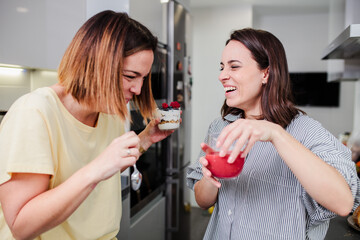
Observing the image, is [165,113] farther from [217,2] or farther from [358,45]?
[217,2]

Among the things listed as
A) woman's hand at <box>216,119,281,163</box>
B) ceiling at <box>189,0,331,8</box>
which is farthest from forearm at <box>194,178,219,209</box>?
ceiling at <box>189,0,331,8</box>

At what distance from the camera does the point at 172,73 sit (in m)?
2.71

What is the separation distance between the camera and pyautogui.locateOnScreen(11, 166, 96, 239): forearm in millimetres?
883

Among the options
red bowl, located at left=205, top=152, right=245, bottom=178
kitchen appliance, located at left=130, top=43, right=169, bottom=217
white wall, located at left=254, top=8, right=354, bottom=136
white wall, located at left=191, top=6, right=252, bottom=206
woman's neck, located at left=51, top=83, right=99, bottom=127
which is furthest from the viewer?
white wall, located at left=254, top=8, right=354, bottom=136

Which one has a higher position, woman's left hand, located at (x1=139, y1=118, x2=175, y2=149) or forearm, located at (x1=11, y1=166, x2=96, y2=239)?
woman's left hand, located at (x1=139, y1=118, x2=175, y2=149)

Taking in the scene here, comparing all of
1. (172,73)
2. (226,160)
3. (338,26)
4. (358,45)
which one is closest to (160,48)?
(172,73)

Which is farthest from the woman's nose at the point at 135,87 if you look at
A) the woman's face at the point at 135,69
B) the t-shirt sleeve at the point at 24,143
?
the t-shirt sleeve at the point at 24,143

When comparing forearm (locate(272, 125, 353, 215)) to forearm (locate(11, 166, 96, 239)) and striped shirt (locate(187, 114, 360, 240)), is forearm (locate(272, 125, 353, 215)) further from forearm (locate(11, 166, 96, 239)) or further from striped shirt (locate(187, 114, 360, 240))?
forearm (locate(11, 166, 96, 239))

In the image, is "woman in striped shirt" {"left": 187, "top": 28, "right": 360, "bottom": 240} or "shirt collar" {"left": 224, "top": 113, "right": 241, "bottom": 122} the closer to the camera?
"woman in striped shirt" {"left": 187, "top": 28, "right": 360, "bottom": 240}

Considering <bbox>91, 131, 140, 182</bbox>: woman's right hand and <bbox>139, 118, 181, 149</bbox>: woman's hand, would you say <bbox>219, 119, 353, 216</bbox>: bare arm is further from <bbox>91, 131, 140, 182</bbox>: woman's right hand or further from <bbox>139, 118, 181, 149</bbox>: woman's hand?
<bbox>139, 118, 181, 149</bbox>: woman's hand

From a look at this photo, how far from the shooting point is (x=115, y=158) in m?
0.91

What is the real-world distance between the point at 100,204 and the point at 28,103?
19.3 inches

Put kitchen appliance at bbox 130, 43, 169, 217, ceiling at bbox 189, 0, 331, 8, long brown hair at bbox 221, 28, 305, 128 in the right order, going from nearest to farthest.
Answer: long brown hair at bbox 221, 28, 305, 128
kitchen appliance at bbox 130, 43, 169, 217
ceiling at bbox 189, 0, 331, 8

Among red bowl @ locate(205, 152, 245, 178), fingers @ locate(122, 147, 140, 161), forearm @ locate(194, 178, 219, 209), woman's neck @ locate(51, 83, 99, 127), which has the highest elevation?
woman's neck @ locate(51, 83, 99, 127)
